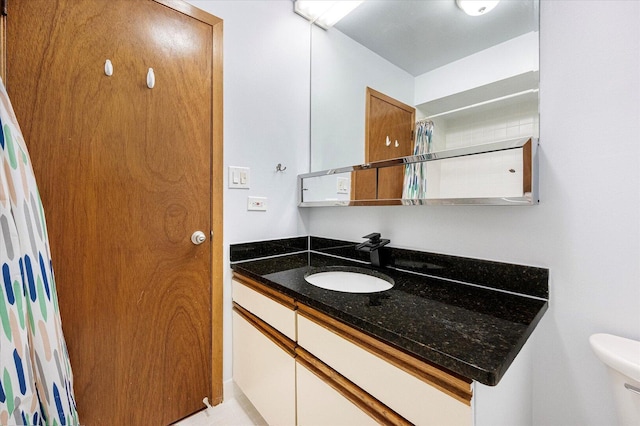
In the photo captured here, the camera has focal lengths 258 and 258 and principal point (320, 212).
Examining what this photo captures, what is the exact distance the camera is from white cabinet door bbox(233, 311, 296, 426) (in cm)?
100

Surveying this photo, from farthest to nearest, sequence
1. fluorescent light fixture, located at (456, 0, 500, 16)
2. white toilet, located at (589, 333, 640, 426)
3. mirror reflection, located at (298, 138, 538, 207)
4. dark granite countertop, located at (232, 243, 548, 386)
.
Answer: fluorescent light fixture, located at (456, 0, 500, 16) < mirror reflection, located at (298, 138, 538, 207) < white toilet, located at (589, 333, 640, 426) < dark granite countertop, located at (232, 243, 548, 386)

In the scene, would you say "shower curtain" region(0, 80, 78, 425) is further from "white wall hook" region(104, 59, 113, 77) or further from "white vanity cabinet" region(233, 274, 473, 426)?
"white vanity cabinet" region(233, 274, 473, 426)

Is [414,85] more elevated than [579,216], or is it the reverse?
[414,85]

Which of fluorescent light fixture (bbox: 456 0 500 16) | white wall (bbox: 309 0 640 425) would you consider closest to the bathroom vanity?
white wall (bbox: 309 0 640 425)

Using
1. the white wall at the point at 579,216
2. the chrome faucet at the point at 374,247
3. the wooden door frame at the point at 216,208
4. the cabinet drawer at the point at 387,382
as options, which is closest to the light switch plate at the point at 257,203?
the wooden door frame at the point at 216,208

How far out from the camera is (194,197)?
125 centimetres

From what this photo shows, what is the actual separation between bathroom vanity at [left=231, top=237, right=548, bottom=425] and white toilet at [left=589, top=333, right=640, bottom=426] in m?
0.17

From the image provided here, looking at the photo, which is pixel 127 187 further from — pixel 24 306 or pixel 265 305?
pixel 265 305

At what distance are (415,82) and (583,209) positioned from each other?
80 cm

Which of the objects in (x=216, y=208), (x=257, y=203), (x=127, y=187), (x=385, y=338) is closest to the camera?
(x=385, y=338)

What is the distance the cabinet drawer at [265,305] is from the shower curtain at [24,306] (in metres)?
0.63

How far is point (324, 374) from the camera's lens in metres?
0.85

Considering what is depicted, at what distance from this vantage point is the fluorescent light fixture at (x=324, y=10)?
4.90ft

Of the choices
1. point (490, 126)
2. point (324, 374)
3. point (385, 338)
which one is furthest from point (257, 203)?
point (490, 126)
